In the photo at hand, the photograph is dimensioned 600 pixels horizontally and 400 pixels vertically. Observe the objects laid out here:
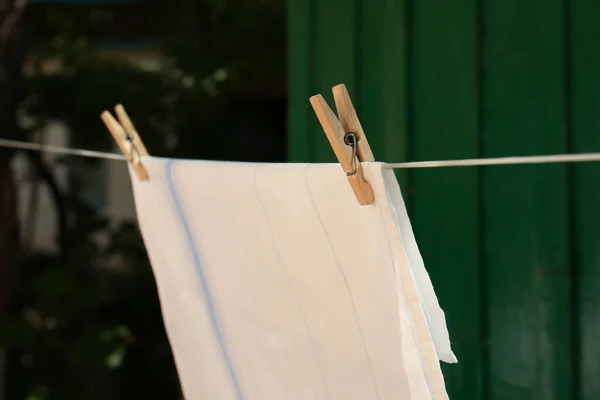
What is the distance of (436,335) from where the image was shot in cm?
100

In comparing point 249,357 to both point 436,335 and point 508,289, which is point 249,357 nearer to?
point 436,335

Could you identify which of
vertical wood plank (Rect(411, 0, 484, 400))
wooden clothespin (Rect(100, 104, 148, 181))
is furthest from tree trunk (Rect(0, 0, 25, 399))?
vertical wood plank (Rect(411, 0, 484, 400))

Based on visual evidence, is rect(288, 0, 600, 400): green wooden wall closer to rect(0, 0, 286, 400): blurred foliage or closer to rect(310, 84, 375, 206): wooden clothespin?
rect(310, 84, 375, 206): wooden clothespin

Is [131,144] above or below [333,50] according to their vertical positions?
below

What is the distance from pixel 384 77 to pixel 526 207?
Result: 0.49 meters

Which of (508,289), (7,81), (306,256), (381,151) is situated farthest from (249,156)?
(306,256)

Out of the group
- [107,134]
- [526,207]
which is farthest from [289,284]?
[107,134]

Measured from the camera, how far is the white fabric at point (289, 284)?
101 centimetres

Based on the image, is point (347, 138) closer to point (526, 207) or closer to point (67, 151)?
point (526, 207)

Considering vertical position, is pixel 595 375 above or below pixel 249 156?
below

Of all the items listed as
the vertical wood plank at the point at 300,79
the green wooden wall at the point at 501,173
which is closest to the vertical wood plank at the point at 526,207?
the green wooden wall at the point at 501,173

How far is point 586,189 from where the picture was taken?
4.87 feet

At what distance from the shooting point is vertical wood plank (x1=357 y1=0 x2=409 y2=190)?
1745 millimetres

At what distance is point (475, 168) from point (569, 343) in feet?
1.39
